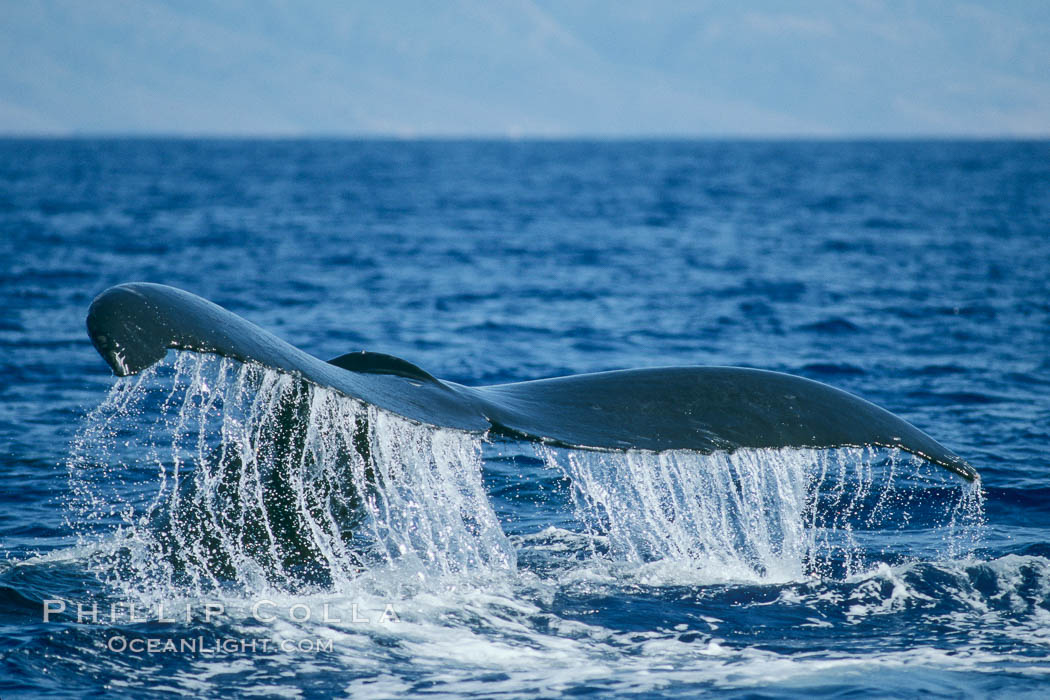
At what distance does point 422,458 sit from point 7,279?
14903mm

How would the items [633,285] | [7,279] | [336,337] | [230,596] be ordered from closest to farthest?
[230,596] < [336,337] < [7,279] < [633,285]

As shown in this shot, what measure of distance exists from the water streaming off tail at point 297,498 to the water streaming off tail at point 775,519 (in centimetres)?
87

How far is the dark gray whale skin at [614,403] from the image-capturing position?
4.45 meters

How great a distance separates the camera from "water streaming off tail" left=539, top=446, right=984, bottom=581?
680 centimetres

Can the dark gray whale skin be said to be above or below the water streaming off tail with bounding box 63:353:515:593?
above

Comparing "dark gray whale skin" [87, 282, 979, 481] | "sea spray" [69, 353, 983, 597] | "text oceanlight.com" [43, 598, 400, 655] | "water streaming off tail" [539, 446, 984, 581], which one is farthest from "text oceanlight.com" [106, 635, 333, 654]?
"water streaming off tail" [539, 446, 984, 581]

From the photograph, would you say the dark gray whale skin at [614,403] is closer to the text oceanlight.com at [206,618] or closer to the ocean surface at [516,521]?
the ocean surface at [516,521]

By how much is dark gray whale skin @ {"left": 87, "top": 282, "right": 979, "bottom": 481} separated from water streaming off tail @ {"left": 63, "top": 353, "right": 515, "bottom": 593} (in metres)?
0.10

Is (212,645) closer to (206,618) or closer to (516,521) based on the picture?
(206,618)

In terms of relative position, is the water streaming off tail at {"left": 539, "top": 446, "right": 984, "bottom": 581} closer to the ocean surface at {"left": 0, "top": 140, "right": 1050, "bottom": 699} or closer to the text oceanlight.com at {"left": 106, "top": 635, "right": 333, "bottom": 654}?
the ocean surface at {"left": 0, "top": 140, "right": 1050, "bottom": 699}

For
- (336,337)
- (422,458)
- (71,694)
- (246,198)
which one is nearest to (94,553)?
(71,694)

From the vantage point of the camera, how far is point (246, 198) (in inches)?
1594

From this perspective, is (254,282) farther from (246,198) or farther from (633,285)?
(246,198)

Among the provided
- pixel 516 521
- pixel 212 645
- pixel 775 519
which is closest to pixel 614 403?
pixel 212 645
